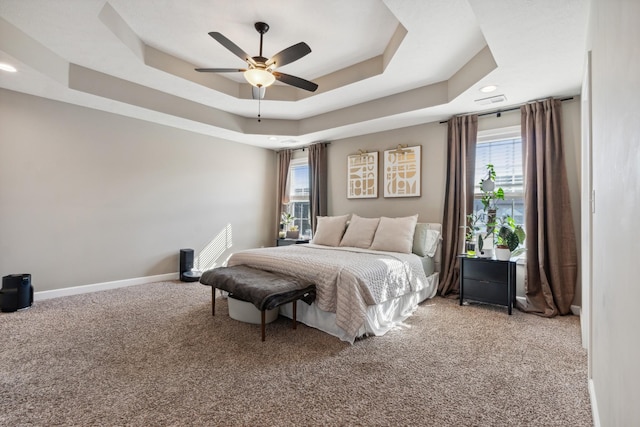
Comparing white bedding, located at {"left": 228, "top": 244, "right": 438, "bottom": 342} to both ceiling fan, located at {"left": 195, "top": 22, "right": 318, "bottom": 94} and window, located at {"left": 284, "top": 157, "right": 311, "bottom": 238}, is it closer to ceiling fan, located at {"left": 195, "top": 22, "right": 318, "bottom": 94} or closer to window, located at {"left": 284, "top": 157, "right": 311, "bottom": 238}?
ceiling fan, located at {"left": 195, "top": 22, "right": 318, "bottom": 94}

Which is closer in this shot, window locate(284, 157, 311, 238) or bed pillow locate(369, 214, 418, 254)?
bed pillow locate(369, 214, 418, 254)

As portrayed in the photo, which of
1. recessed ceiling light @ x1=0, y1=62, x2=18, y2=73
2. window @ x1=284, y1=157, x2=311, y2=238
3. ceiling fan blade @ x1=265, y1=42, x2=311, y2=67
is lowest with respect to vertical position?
window @ x1=284, y1=157, x2=311, y2=238

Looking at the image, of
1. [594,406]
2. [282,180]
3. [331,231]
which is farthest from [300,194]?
[594,406]

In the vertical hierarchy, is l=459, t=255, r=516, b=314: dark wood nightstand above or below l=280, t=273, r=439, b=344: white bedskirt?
above

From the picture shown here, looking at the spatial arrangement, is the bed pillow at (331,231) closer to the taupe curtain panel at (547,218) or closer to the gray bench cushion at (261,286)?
the gray bench cushion at (261,286)

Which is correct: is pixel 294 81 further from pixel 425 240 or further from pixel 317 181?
pixel 317 181

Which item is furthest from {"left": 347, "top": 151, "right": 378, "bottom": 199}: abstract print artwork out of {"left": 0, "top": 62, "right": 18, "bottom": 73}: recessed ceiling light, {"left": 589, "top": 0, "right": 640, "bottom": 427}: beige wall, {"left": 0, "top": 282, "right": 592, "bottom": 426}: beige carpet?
{"left": 0, "top": 62, "right": 18, "bottom": 73}: recessed ceiling light

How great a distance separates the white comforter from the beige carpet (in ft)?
0.97

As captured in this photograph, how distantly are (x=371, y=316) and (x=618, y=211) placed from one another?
198 cm

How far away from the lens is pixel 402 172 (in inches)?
183

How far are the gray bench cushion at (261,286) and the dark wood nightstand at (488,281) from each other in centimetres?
197

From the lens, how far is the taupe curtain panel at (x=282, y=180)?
6.15 metres

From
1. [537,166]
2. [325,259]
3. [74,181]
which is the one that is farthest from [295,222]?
[537,166]

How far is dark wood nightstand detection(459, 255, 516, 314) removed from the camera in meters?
3.29
